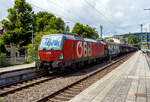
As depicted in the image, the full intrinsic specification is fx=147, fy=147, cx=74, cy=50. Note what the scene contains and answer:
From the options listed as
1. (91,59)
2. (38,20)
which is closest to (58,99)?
(91,59)

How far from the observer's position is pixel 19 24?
28094 millimetres

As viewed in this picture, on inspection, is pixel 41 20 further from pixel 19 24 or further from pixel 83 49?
pixel 83 49

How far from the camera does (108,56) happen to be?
25.3 meters

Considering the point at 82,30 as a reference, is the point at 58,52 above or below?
below

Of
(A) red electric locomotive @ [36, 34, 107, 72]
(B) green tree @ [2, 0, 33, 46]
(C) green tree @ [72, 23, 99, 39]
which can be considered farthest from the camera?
(C) green tree @ [72, 23, 99, 39]

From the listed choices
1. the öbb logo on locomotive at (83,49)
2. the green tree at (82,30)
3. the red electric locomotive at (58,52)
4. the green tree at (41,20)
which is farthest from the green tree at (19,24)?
the green tree at (82,30)

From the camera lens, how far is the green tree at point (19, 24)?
92.1 ft

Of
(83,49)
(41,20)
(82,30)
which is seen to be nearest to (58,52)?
(83,49)

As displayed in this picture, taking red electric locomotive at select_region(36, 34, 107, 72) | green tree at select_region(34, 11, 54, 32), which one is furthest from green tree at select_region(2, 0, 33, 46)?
red electric locomotive at select_region(36, 34, 107, 72)

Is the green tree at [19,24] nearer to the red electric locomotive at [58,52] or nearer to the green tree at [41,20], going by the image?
the green tree at [41,20]

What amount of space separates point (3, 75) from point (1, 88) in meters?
2.57

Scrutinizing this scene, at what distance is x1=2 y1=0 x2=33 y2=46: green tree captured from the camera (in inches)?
1105

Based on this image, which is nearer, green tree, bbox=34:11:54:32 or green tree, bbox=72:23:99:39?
green tree, bbox=34:11:54:32

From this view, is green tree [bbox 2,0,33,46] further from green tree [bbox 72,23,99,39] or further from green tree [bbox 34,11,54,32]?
green tree [bbox 72,23,99,39]
